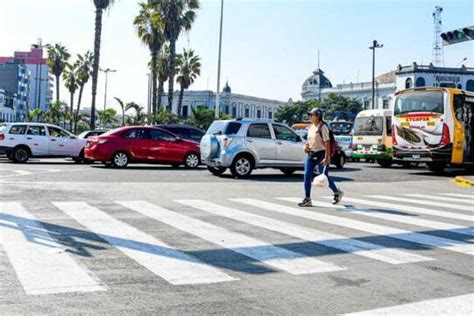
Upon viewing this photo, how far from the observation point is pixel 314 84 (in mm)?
135750

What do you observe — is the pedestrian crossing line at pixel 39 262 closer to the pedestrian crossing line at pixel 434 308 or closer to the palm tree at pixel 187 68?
the pedestrian crossing line at pixel 434 308

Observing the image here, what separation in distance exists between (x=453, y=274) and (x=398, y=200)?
246 inches

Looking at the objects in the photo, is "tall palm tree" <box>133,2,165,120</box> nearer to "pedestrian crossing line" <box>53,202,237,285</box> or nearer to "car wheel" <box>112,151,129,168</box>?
"car wheel" <box>112,151,129,168</box>

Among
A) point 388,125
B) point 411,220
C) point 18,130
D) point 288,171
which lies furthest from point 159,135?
point 411,220

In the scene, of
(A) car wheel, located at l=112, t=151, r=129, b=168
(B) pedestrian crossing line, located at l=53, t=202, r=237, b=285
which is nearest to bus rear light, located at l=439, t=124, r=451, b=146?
(A) car wheel, located at l=112, t=151, r=129, b=168

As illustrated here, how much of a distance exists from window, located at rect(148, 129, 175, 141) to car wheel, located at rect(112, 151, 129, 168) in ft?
3.93

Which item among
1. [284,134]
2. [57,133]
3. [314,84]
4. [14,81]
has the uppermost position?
[314,84]

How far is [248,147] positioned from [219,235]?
9365 mm

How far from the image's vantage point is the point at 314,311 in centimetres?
411

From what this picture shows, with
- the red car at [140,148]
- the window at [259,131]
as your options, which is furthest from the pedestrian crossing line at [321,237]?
the red car at [140,148]

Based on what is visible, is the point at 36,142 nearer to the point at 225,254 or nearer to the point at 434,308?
the point at 225,254

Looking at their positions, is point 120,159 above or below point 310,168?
below

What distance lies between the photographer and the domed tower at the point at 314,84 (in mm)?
134125

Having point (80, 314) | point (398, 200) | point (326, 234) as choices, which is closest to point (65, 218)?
point (326, 234)
